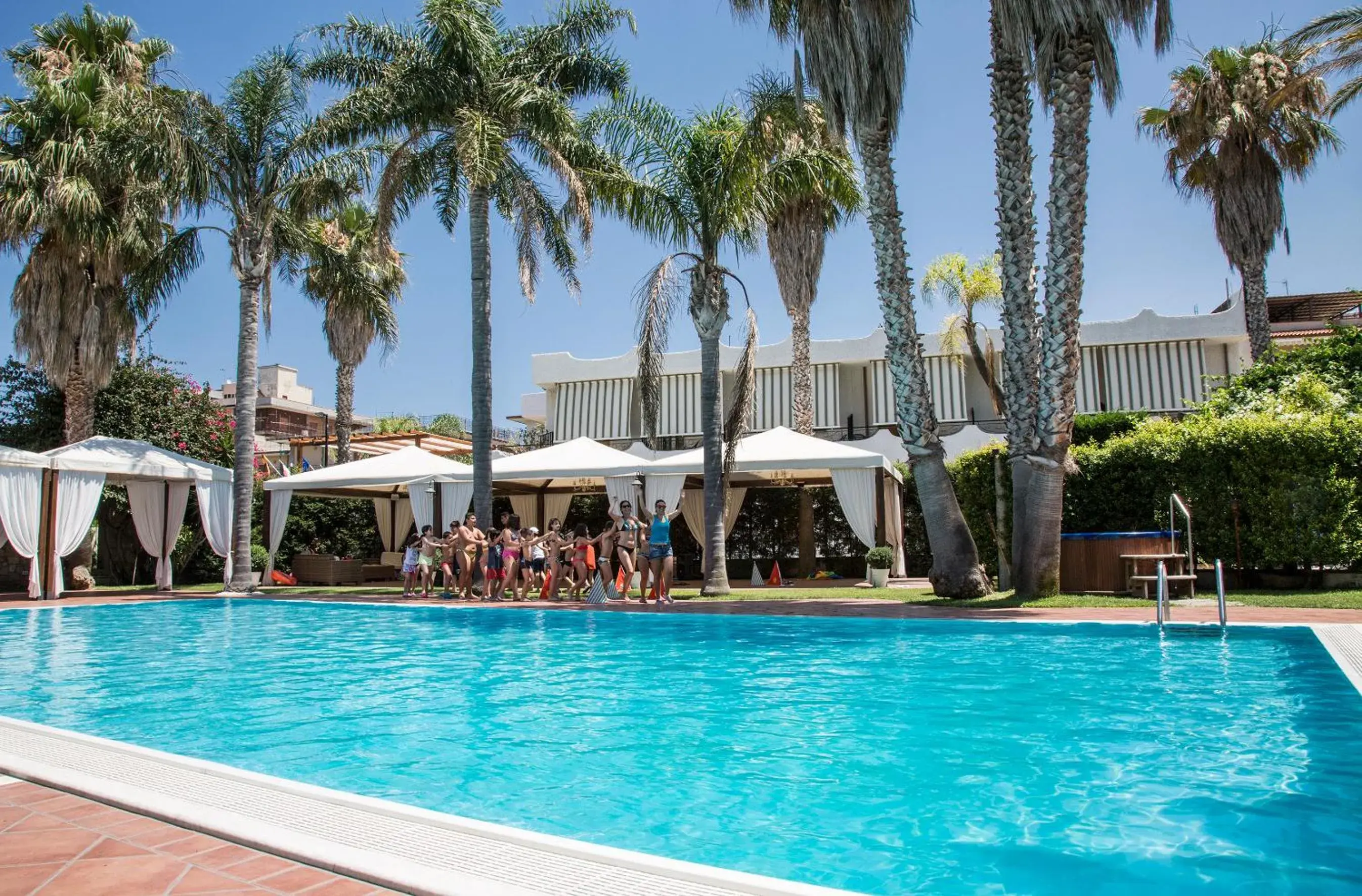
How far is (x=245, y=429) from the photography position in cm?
1888

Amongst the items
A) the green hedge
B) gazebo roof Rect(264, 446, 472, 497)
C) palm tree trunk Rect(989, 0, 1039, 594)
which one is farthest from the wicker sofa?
→ palm tree trunk Rect(989, 0, 1039, 594)

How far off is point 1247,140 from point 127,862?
24424 millimetres

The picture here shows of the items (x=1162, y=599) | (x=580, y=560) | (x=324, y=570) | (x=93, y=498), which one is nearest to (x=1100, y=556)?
(x=1162, y=599)

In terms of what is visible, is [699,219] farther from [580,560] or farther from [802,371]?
[802,371]

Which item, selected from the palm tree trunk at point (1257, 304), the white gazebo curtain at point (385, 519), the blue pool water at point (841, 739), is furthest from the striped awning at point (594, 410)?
the blue pool water at point (841, 739)

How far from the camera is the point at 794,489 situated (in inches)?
905

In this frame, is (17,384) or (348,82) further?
(17,384)

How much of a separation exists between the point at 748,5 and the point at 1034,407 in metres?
7.85

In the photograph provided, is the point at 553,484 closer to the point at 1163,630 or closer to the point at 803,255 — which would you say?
the point at 803,255

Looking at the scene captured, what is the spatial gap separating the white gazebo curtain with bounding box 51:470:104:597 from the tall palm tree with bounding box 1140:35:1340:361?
2454 centimetres

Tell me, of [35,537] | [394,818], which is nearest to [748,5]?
[394,818]

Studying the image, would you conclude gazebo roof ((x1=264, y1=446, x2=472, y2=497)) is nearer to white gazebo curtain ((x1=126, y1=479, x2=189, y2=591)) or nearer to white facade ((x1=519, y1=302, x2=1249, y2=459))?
white gazebo curtain ((x1=126, y1=479, x2=189, y2=591))

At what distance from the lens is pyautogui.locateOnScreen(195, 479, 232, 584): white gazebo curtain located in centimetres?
1908

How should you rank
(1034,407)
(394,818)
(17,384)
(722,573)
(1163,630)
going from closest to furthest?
1. (394,818)
2. (1163,630)
3. (1034,407)
4. (722,573)
5. (17,384)
